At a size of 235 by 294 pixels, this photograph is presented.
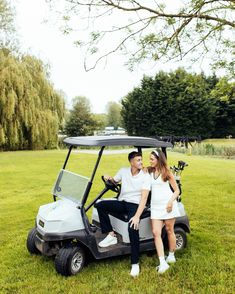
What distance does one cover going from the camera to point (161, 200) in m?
3.66

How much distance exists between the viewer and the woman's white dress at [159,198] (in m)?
3.65

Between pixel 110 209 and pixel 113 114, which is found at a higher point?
pixel 113 114

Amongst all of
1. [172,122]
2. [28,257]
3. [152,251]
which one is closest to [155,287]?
[152,251]

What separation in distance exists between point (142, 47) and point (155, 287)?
412 centimetres

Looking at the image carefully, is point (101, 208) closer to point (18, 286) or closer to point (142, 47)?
point (18, 286)

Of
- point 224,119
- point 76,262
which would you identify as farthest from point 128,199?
point 224,119

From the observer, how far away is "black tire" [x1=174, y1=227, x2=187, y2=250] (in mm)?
4113

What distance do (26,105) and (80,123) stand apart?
1867cm

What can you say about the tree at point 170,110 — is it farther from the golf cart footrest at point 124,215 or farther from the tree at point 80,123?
the golf cart footrest at point 124,215

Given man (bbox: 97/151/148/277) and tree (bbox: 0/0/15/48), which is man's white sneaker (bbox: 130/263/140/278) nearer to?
man (bbox: 97/151/148/277)

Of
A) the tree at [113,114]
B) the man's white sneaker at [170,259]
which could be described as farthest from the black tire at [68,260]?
the tree at [113,114]

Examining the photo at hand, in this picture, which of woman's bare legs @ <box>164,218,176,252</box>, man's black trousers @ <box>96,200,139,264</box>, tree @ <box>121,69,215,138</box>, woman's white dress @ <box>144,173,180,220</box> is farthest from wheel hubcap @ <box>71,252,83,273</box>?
tree @ <box>121,69,215,138</box>

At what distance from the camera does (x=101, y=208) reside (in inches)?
150

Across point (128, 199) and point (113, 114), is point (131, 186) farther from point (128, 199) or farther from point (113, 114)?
point (113, 114)
